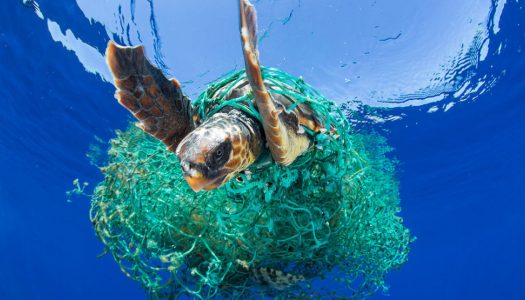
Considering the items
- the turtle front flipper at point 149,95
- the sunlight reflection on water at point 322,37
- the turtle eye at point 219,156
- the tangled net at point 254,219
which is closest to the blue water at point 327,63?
the sunlight reflection on water at point 322,37

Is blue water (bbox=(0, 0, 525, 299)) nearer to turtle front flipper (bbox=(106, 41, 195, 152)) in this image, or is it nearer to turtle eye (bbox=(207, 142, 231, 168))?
turtle front flipper (bbox=(106, 41, 195, 152))

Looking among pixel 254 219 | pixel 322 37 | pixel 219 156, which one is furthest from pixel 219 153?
pixel 322 37

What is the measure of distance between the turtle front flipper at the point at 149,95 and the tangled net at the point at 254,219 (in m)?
0.22

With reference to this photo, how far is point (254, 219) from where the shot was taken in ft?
8.75

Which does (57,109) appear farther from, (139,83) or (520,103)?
(520,103)

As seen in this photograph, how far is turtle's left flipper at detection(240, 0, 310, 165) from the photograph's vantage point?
1755 mm

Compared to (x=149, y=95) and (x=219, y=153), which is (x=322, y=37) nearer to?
(x=149, y=95)

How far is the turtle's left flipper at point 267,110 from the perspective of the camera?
1755 mm

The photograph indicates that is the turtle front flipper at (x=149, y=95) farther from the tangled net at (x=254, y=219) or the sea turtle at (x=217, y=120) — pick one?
the tangled net at (x=254, y=219)

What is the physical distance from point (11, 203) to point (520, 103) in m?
46.2

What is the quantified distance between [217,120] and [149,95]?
2.35ft

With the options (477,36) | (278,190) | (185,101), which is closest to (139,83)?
(185,101)

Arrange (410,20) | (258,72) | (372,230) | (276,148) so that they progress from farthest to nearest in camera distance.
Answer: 1. (410,20)
2. (372,230)
3. (276,148)
4. (258,72)

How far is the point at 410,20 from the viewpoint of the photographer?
21.5 ft
